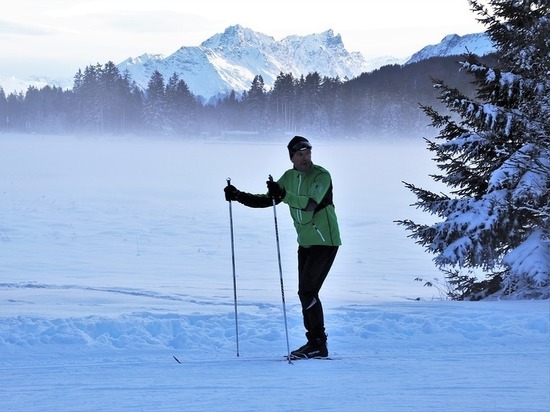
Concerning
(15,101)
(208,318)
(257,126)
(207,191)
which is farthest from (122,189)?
(15,101)

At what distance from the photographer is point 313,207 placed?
6.33 m

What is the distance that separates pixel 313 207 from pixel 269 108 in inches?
4297

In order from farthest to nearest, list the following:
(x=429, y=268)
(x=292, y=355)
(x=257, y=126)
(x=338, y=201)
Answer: (x=257, y=126)
(x=338, y=201)
(x=429, y=268)
(x=292, y=355)

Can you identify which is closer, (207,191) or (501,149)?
(501,149)

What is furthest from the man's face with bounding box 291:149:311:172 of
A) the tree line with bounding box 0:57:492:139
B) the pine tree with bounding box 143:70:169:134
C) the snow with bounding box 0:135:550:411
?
the pine tree with bounding box 143:70:169:134

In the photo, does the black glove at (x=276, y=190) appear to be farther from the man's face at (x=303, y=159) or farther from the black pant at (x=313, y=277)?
the black pant at (x=313, y=277)

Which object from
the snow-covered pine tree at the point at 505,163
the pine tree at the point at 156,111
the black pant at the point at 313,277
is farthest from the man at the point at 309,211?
the pine tree at the point at 156,111

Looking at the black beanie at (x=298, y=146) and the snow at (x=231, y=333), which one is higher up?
the black beanie at (x=298, y=146)

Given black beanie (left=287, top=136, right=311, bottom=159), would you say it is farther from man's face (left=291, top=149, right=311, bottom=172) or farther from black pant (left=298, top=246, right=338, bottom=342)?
black pant (left=298, top=246, right=338, bottom=342)

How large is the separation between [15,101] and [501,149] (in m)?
143

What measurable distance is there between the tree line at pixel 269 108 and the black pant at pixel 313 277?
9701 centimetres

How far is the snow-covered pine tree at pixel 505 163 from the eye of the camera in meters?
10.5

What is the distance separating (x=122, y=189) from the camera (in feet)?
106

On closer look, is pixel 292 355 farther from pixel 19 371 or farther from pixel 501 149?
pixel 501 149
